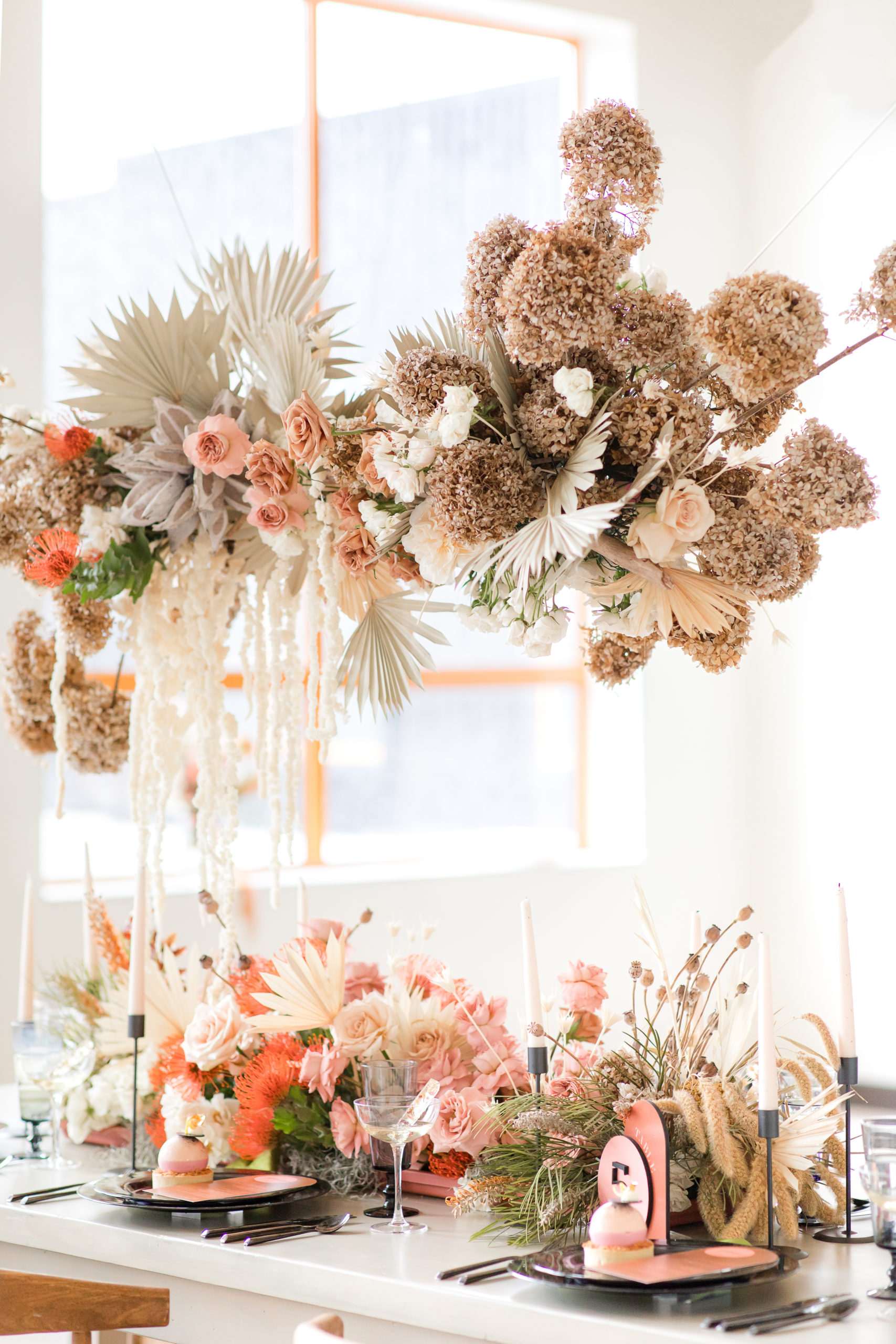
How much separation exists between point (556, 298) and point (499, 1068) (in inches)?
37.1

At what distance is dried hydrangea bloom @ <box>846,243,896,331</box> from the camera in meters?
1.47

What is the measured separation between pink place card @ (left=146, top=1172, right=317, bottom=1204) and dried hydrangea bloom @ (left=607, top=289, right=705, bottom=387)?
41.5 inches

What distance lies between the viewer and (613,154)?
5.49ft

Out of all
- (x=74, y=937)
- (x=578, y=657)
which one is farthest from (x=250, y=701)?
(x=578, y=657)

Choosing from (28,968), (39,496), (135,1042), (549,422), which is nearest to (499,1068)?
(135,1042)

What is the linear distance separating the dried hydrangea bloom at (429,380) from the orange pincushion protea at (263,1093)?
0.83 metres

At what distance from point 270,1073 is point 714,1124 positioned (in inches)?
23.3

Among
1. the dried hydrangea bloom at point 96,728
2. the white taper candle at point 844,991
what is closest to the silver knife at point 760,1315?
the white taper candle at point 844,991

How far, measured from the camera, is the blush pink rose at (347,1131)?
5.90ft

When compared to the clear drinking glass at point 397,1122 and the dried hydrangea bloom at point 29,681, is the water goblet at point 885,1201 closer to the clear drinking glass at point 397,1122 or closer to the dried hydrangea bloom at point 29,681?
the clear drinking glass at point 397,1122

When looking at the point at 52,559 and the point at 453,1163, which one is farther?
the point at 52,559

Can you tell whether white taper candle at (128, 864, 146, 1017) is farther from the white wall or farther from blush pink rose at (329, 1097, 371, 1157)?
the white wall

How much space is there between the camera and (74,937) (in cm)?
400

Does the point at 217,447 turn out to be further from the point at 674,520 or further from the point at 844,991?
the point at 844,991
